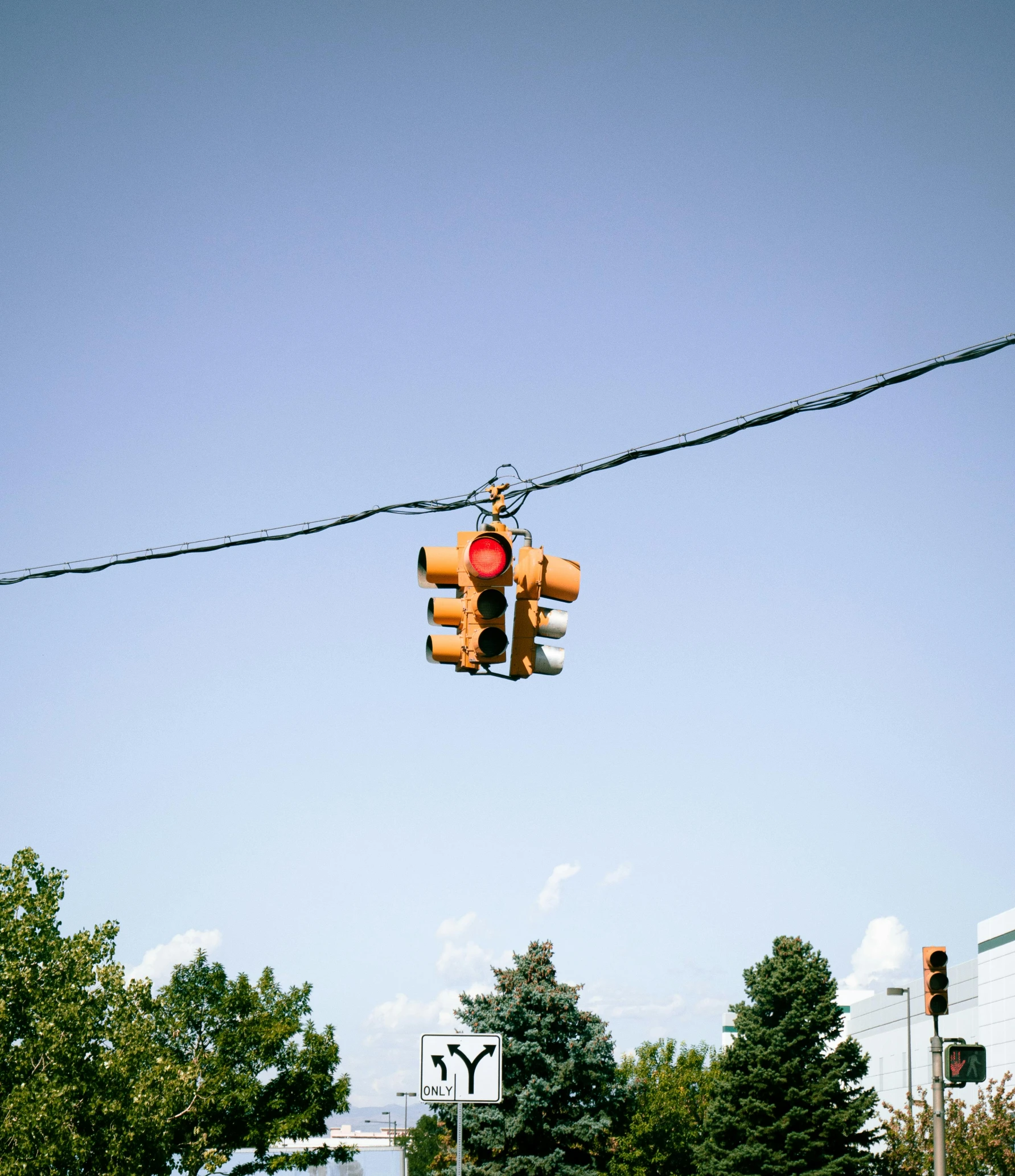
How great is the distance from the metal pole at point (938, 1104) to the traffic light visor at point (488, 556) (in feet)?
32.5

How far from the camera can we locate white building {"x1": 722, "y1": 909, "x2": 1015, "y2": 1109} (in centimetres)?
6838

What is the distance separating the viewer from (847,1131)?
42625 mm

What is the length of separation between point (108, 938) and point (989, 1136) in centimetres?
3178

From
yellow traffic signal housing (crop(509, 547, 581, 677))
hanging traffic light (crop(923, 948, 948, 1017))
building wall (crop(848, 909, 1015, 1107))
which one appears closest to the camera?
yellow traffic signal housing (crop(509, 547, 581, 677))

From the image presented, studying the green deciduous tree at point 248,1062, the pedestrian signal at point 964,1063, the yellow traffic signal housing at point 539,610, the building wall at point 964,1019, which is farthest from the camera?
the building wall at point 964,1019

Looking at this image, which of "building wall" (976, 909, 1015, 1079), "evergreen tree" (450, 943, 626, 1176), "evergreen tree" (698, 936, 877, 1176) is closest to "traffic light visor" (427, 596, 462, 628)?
"evergreen tree" (698, 936, 877, 1176)

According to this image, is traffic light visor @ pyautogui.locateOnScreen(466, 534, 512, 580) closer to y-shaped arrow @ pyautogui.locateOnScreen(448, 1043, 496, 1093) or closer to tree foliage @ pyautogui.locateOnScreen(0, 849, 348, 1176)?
y-shaped arrow @ pyautogui.locateOnScreen(448, 1043, 496, 1093)

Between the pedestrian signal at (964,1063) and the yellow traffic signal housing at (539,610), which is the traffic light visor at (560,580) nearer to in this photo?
the yellow traffic signal housing at (539,610)

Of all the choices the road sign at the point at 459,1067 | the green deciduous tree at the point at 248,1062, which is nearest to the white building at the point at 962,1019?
the green deciduous tree at the point at 248,1062

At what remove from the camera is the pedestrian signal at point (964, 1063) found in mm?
14336

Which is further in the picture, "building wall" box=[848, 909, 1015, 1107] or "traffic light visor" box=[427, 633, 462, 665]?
"building wall" box=[848, 909, 1015, 1107]

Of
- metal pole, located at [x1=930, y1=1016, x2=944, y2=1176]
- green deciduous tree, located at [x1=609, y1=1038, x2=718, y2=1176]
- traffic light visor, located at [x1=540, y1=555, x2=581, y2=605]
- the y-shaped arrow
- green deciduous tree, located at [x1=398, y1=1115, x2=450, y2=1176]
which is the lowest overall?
green deciduous tree, located at [x1=398, y1=1115, x2=450, y2=1176]

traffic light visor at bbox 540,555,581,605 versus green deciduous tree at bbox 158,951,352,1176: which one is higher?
traffic light visor at bbox 540,555,581,605

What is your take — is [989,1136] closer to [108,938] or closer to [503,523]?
[108,938]
